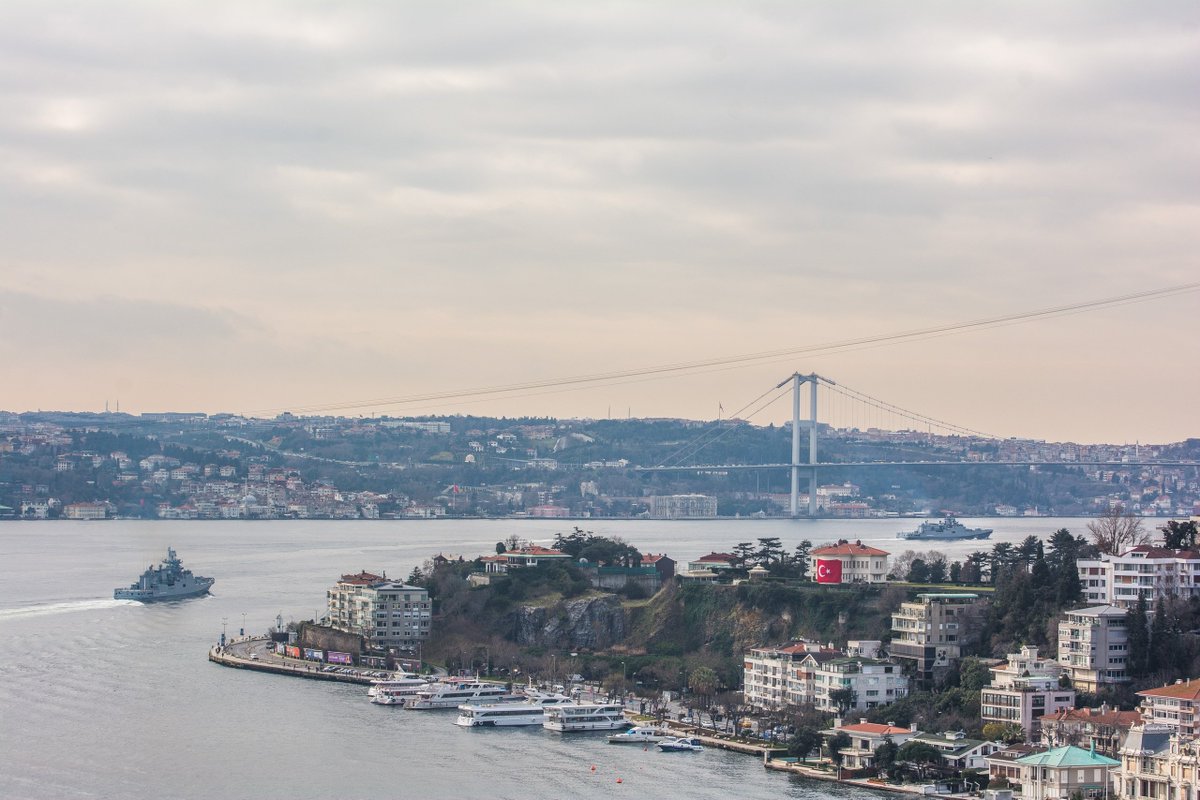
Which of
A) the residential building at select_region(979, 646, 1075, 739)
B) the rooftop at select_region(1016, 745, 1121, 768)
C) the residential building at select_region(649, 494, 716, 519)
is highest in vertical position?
the residential building at select_region(649, 494, 716, 519)

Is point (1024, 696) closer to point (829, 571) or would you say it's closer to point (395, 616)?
point (829, 571)

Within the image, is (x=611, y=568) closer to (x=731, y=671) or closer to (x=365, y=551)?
(x=731, y=671)

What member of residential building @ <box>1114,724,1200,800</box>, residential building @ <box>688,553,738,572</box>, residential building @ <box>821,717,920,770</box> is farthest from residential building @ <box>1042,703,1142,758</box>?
residential building @ <box>688,553,738,572</box>

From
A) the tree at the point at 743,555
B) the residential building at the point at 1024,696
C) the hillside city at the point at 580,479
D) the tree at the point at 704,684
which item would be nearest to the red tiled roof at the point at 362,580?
the tree at the point at 743,555

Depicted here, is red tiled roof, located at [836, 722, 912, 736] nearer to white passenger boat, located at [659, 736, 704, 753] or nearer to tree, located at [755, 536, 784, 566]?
white passenger boat, located at [659, 736, 704, 753]

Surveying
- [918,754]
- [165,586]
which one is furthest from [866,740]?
[165,586]

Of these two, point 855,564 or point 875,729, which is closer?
point 875,729
